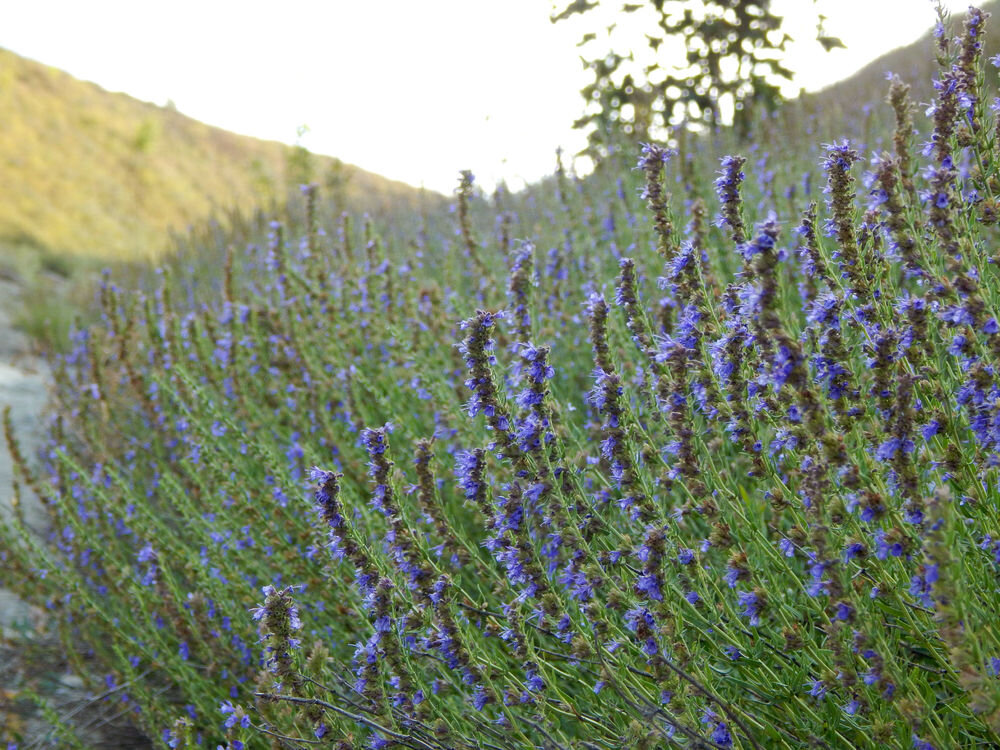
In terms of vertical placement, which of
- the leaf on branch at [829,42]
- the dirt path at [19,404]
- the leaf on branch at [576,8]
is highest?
the leaf on branch at [576,8]

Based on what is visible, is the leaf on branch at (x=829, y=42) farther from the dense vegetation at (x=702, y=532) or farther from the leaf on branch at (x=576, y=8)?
the dense vegetation at (x=702, y=532)

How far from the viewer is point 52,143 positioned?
89.7 ft

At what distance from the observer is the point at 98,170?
27.9 meters

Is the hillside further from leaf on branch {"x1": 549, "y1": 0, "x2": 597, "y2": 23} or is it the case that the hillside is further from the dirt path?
leaf on branch {"x1": 549, "y1": 0, "x2": 597, "y2": 23}

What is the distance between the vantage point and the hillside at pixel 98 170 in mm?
21969

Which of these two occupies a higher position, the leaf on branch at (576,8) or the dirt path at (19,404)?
the leaf on branch at (576,8)

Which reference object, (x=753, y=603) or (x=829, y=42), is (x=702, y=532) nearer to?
(x=753, y=603)

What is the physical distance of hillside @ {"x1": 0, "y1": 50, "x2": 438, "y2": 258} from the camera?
72.1ft

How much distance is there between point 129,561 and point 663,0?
5.24m

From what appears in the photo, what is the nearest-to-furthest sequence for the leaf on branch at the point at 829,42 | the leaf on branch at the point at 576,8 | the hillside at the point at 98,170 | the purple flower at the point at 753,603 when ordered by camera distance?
1. the purple flower at the point at 753,603
2. the leaf on branch at the point at 576,8
3. the leaf on branch at the point at 829,42
4. the hillside at the point at 98,170

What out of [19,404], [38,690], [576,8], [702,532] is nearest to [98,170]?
[19,404]

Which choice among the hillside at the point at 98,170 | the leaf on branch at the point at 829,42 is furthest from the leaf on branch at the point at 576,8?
the hillside at the point at 98,170

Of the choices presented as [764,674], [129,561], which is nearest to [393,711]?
[764,674]

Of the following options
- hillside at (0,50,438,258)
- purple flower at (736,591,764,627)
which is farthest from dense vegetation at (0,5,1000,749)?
hillside at (0,50,438,258)
